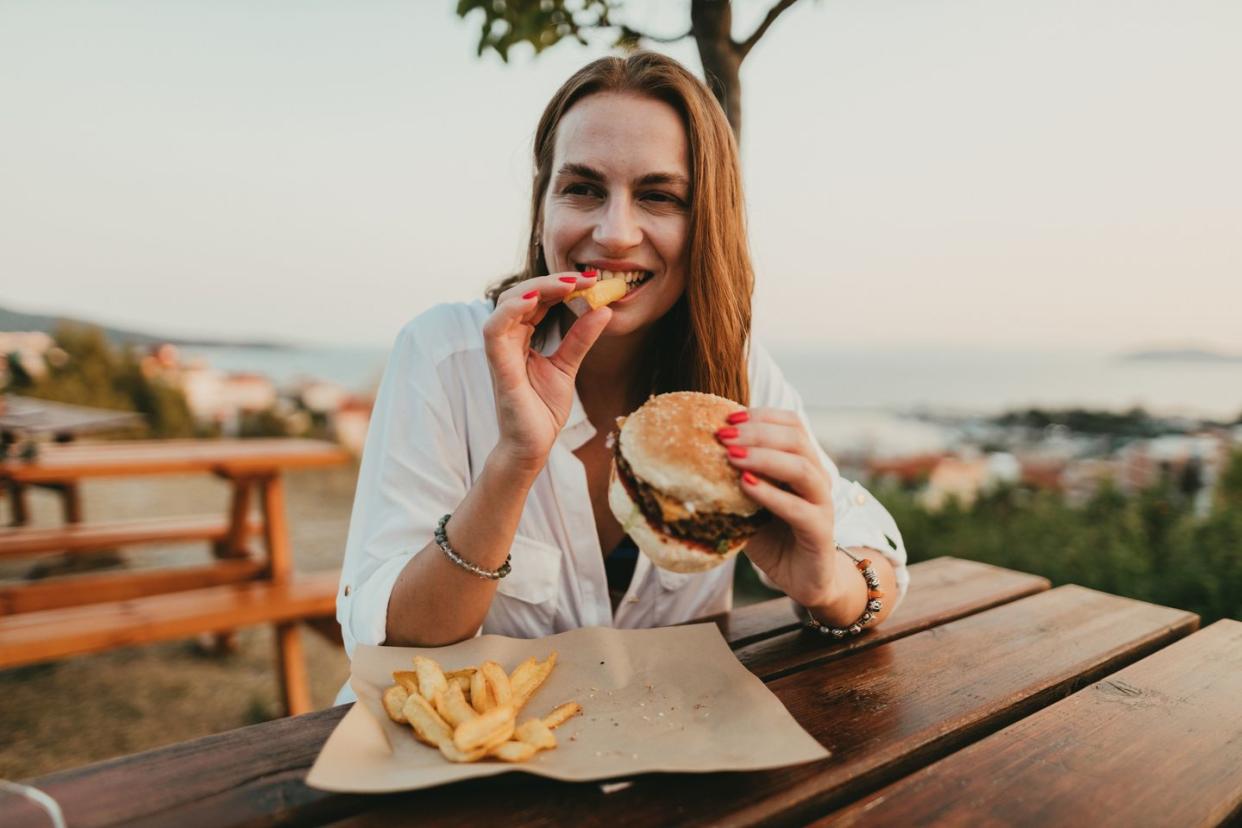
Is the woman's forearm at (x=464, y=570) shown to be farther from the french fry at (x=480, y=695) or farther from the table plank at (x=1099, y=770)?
the table plank at (x=1099, y=770)

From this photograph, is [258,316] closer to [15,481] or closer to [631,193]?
[15,481]

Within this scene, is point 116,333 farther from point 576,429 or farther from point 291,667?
point 576,429

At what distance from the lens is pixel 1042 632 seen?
1.82m

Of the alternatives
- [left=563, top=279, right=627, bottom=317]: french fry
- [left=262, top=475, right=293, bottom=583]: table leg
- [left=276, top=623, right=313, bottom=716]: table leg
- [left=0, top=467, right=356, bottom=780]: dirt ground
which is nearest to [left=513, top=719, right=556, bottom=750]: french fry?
[left=563, top=279, right=627, bottom=317]: french fry

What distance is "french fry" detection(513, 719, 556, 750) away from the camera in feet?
3.52

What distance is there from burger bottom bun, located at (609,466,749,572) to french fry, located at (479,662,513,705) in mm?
346

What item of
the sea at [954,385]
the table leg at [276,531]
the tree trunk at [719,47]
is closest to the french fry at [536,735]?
the tree trunk at [719,47]

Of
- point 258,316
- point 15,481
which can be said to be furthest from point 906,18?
point 258,316

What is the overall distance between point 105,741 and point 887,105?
6363mm

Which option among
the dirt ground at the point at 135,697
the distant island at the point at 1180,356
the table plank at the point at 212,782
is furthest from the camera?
the distant island at the point at 1180,356

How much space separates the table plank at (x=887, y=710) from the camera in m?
1.01

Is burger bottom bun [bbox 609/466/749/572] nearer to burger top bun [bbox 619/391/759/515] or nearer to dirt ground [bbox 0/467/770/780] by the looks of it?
burger top bun [bbox 619/391/759/515]

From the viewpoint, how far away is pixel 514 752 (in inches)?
40.8

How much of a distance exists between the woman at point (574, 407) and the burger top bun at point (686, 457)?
0.22 metres
